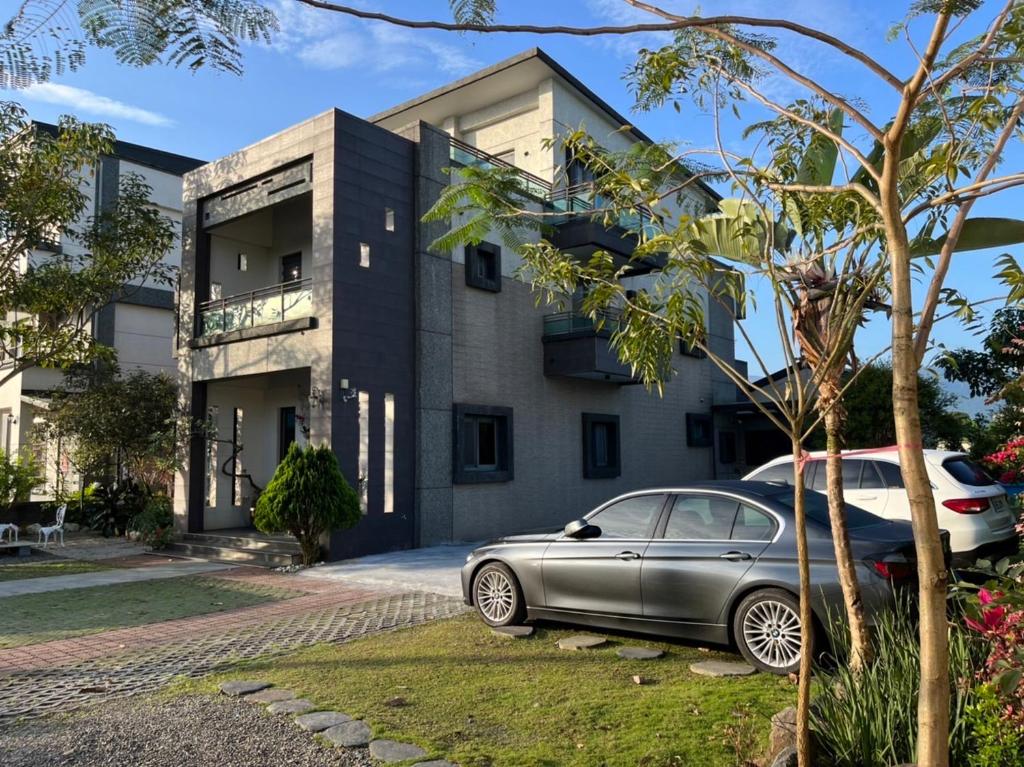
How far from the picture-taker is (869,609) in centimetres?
570

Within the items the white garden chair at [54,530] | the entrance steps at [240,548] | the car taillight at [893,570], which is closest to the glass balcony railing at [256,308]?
the entrance steps at [240,548]

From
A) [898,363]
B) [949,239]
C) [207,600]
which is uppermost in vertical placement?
[949,239]

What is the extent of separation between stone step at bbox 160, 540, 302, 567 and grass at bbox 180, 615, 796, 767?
21.2 feet

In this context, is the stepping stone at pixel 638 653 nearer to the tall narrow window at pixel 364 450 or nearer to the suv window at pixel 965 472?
the suv window at pixel 965 472

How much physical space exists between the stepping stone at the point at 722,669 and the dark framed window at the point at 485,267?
37.3 ft

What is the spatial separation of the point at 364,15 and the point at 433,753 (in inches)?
150

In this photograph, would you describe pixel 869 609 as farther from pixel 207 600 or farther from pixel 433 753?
pixel 207 600

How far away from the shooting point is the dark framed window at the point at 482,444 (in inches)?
624

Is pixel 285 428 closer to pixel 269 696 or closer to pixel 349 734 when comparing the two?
pixel 269 696

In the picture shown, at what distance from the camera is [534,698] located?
5.49 m

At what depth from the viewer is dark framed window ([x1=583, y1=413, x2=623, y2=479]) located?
19.7 meters

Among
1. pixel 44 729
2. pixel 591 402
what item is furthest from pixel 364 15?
pixel 591 402

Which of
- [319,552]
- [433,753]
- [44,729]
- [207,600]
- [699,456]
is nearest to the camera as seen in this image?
[433,753]

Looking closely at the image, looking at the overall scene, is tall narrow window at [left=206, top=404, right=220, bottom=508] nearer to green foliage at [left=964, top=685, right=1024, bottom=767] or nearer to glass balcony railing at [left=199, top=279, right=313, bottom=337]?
glass balcony railing at [left=199, top=279, right=313, bottom=337]
